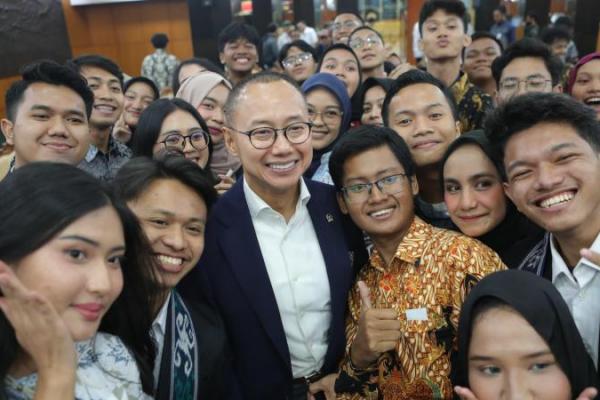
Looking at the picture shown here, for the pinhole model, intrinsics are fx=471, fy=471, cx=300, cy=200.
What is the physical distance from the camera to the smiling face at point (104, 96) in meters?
3.39

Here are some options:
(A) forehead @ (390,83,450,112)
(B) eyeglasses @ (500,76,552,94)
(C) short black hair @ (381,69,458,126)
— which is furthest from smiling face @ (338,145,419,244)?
(B) eyeglasses @ (500,76,552,94)

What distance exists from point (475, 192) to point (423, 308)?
0.60 m

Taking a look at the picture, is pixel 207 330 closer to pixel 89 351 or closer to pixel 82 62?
pixel 89 351

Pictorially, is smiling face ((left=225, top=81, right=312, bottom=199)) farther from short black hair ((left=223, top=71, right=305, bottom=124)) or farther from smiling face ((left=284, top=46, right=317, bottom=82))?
smiling face ((left=284, top=46, right=317, bottom=82))

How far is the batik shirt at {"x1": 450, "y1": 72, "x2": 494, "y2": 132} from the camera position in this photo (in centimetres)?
336

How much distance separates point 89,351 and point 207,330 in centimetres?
48

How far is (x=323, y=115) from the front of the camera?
3.14 meters

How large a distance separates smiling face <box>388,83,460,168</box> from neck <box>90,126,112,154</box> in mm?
2111

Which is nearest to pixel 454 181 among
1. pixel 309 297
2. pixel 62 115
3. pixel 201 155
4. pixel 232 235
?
pixel 309 297

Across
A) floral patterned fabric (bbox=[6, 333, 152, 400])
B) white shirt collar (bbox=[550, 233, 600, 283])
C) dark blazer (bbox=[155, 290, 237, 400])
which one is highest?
white shirt collar (bbox=[550, 233, 600, 283])

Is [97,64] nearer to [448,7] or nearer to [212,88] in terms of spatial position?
[212,88]

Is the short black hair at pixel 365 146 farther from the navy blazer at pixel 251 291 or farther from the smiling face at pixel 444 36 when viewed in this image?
the smiling face at pixel 444 36

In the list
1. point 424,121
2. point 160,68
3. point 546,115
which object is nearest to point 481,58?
point 424,121

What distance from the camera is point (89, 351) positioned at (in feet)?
4.64
